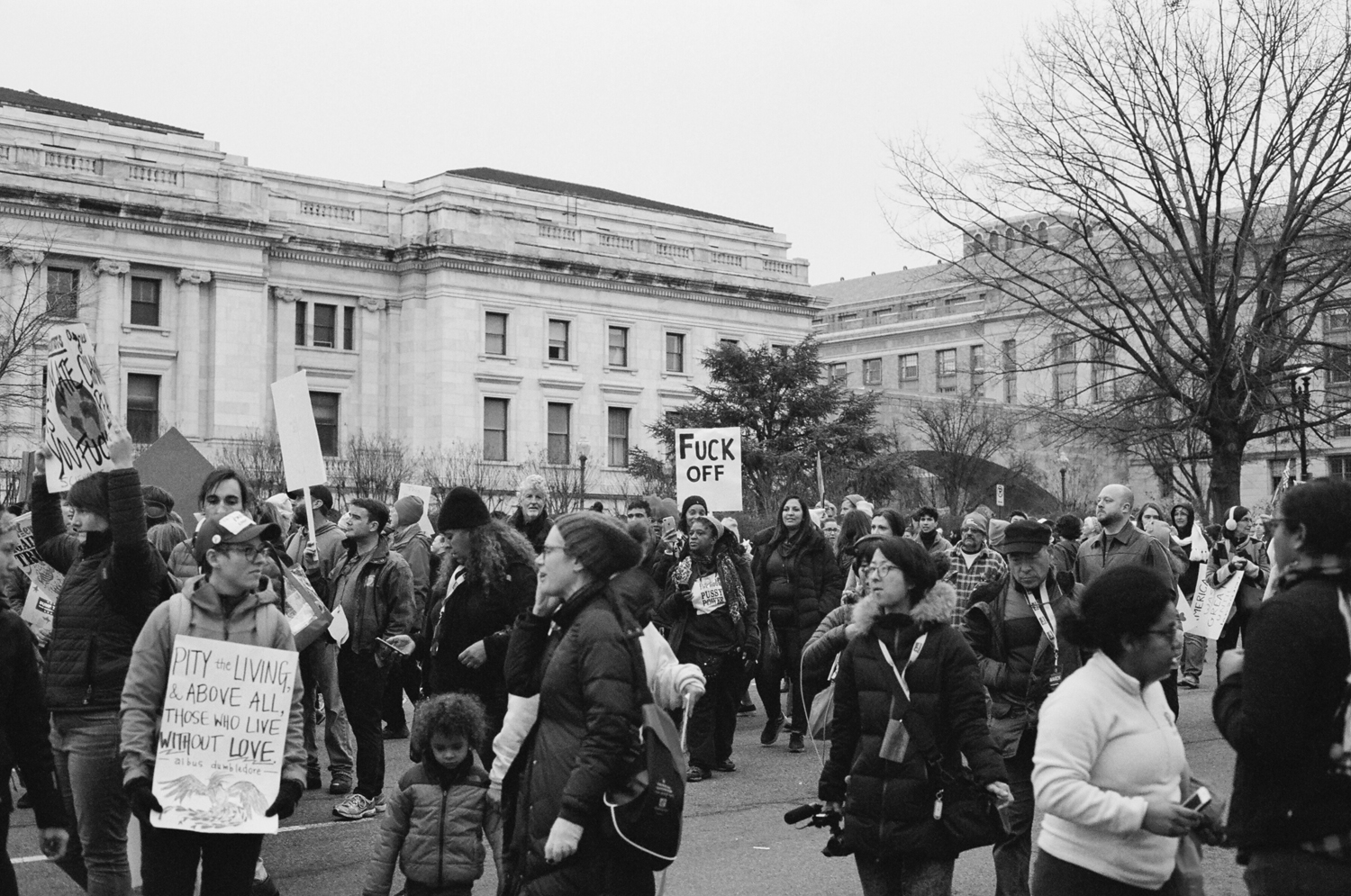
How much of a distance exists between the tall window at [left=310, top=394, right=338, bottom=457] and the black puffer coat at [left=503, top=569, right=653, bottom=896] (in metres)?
55.7

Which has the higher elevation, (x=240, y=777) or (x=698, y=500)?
(x=698, y=500)

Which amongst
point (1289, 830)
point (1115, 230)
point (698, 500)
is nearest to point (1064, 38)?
point (1115, 230)

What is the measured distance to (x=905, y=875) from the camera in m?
5.77

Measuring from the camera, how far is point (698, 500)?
44.0ft

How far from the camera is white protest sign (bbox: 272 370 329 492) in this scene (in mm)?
11406

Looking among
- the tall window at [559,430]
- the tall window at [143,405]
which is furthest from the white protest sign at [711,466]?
the tall window at [559,430]

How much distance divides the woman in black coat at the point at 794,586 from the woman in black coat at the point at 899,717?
280 inches

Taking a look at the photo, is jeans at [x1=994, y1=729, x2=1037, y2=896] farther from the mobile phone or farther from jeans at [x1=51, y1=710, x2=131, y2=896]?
jeans at [x1=51, y1=710, x2=131, y2=896]

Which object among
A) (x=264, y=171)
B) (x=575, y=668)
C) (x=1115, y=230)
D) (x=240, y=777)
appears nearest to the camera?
(x=575, y=668)

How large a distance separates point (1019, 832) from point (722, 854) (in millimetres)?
2362

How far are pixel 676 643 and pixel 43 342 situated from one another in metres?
38.2

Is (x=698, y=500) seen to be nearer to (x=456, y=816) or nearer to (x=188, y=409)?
(x=456, y=816)

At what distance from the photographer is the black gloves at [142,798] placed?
218 inches

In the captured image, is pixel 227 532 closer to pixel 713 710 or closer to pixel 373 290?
pixel 713 710
